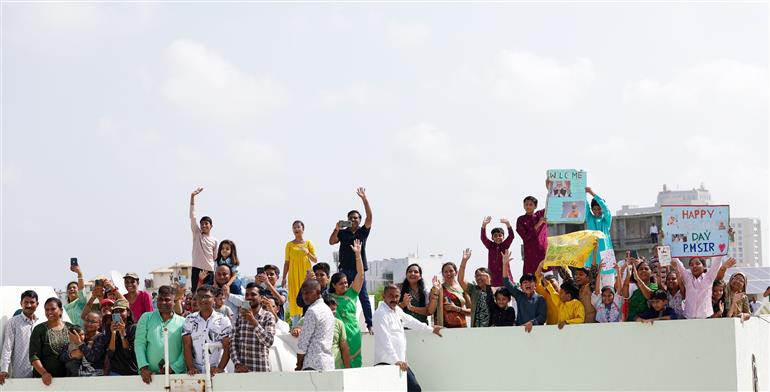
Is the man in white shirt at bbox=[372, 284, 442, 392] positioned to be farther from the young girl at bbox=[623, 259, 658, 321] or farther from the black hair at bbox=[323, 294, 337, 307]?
the young girl at bbox=[623, 259, 658, 321]

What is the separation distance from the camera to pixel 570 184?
16.0 metres

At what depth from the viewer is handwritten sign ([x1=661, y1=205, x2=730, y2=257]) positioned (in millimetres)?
15102

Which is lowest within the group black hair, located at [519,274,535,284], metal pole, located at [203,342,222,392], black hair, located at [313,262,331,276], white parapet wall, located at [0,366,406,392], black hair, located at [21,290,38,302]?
white parapet wall, located at [0,366,406,392]

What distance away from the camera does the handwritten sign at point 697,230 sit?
595 inches

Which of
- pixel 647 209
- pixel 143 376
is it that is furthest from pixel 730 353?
pixel 647 209

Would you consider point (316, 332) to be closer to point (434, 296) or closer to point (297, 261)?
point (434, 296)

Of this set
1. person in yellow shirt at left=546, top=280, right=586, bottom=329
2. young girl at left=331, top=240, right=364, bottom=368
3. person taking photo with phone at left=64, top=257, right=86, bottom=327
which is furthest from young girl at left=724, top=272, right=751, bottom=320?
person taking photo with phone at left=64, top=257, right=86, bottom=327

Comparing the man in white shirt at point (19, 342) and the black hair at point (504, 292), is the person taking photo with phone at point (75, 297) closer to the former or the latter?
the man in white shirt at point (19, 342)

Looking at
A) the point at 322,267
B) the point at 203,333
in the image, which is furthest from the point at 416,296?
the point at 203,333

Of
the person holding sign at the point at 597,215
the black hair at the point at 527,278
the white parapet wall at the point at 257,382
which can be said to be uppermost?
the person holding sign at the point at 597,215

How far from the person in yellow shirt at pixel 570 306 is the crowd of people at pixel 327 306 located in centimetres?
2

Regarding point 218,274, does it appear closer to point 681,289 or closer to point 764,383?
point 681,289

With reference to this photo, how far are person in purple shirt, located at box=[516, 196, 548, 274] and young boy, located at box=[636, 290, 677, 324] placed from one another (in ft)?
6.84

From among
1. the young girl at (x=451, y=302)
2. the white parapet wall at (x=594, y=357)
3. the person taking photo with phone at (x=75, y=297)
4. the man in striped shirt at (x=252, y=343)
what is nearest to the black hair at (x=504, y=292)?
the white parapet wall at (x=594, y=357)
